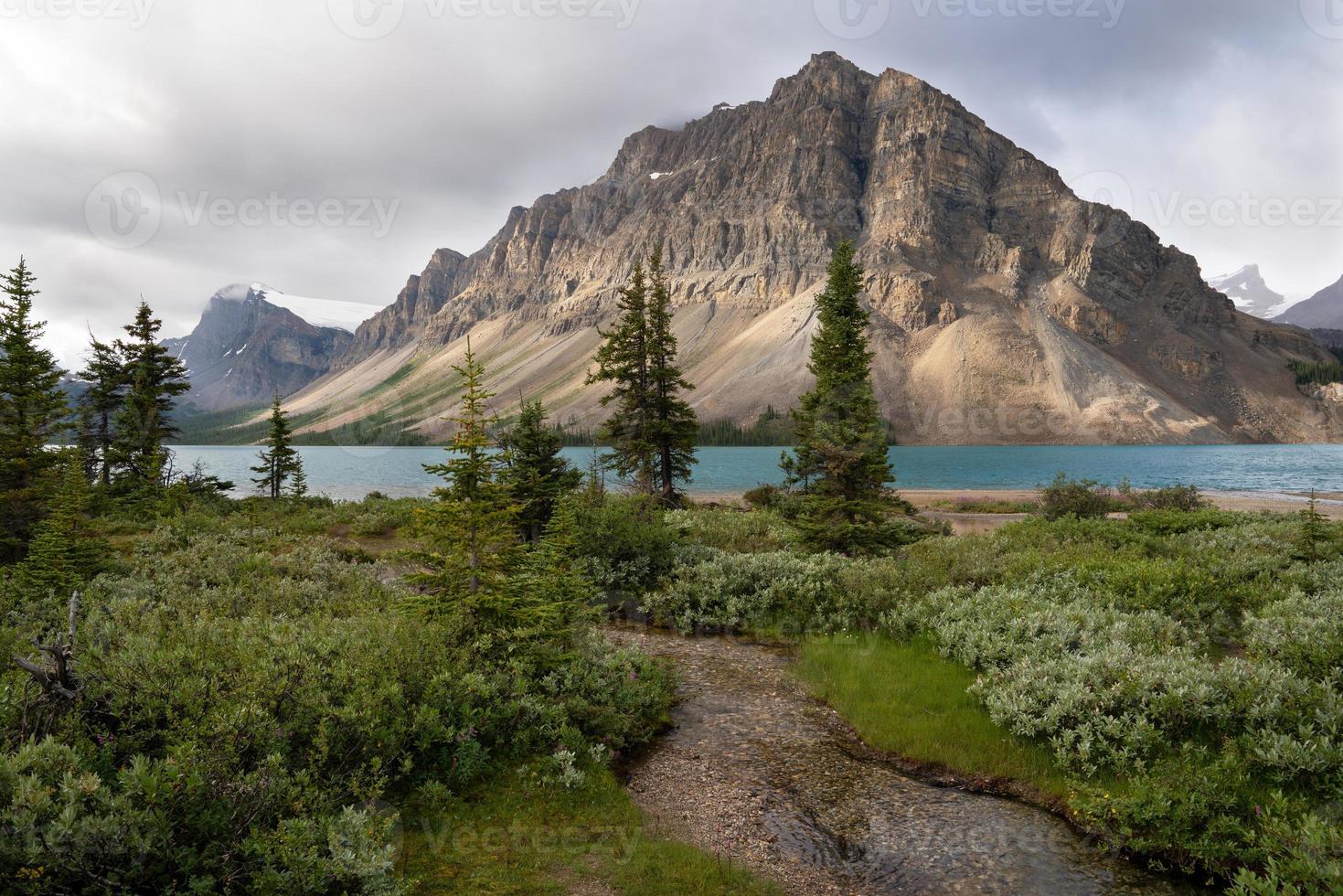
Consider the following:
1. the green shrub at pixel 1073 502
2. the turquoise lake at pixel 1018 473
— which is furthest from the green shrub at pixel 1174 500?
the turquoise lake at pixel 1018 473

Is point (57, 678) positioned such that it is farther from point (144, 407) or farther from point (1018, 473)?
point (1018, 473)

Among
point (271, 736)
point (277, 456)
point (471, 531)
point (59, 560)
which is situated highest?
point (277, 456)

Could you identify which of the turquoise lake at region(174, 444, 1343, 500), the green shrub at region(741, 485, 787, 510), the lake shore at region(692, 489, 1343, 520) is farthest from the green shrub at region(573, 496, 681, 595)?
the turquoise lake at region(174, 444, 1343, 500)

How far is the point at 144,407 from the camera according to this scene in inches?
1254

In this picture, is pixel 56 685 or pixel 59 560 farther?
pixel 59 560

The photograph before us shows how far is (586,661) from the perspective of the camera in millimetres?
9961

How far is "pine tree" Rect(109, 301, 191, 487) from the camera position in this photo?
31.3m

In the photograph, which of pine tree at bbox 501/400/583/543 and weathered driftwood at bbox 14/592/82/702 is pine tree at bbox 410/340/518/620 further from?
pine tree at bbox 501/400/583/543

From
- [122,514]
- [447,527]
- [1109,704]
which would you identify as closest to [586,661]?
[447,527]

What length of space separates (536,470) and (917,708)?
45.1 feet

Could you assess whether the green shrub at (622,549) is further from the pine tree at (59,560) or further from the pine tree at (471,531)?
the pine tree at (59,560)

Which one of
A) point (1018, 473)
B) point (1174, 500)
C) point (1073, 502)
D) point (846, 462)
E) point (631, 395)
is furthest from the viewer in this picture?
point (1018, 473)

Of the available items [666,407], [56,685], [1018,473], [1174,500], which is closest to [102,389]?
[666,407]

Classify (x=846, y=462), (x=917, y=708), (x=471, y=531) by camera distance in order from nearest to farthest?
(x=471, y=531), (x=917, y=708), (x=846, y=462)
